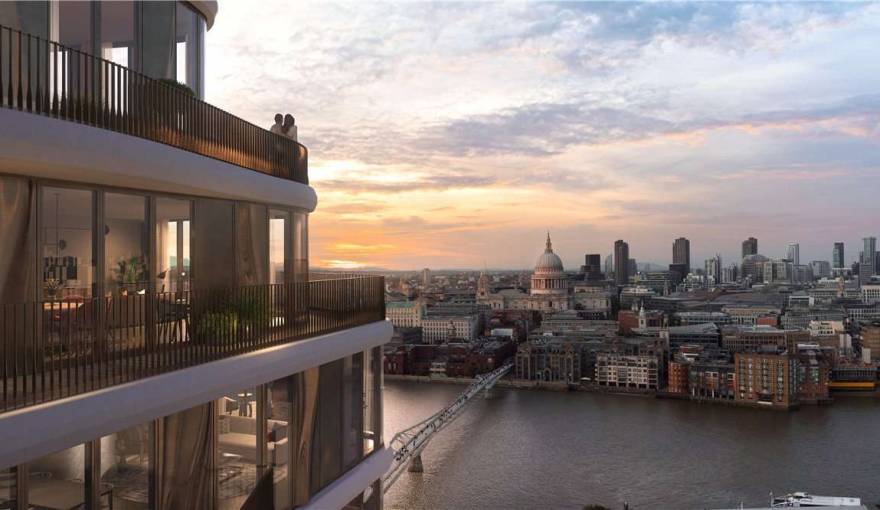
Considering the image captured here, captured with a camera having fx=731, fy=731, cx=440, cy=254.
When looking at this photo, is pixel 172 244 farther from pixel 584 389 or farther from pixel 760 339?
pixel 760 339

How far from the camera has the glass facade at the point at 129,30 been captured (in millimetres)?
2137

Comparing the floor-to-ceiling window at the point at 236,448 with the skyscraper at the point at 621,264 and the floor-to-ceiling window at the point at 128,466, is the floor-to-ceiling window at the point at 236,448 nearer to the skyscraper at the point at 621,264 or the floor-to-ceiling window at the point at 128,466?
the floor-to-ceiling window at the point at 128,466

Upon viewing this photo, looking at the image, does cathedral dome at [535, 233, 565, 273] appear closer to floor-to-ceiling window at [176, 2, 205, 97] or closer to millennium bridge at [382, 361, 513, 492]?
millennium bridge at [382, 361, 513, 492]

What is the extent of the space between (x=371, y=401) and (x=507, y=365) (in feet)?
95.9

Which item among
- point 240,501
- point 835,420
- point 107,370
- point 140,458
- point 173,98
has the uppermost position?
point 173,98

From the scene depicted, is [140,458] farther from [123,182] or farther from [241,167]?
[241,167]

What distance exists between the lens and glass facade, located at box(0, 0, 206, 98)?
2137mm

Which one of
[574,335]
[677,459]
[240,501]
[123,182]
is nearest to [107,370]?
[123,182]

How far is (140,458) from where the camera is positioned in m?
2.26

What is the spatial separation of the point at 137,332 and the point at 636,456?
49.4 feet

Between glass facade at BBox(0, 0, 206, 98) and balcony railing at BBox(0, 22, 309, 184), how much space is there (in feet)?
0.47

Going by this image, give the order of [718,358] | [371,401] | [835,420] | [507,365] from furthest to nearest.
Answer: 1. [507,365]
2. [718,358]
3. [835,420]
4. [371,401]

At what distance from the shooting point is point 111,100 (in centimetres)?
214

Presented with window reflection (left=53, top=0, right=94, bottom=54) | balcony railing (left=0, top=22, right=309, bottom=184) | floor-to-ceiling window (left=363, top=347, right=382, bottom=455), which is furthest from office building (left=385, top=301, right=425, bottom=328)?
window reflection (left=53, top=0, right=94, bottom=54)
